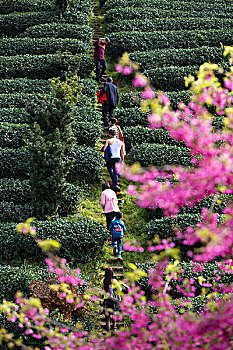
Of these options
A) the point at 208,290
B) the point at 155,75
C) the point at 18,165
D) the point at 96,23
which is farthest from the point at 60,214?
the point at 96,23

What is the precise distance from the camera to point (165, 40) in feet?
77.7

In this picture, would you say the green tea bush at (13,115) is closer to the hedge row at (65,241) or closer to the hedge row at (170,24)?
the hedge row at (65,241)

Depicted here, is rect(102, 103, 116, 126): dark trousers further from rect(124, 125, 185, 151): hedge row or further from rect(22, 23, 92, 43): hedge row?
rect(22, 23, 92, 43): hedge row

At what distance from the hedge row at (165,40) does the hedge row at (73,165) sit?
8082 millimetres

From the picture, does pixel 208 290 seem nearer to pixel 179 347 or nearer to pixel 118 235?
pixel 118 235

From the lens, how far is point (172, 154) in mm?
17078

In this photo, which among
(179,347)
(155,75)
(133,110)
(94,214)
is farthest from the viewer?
(155,75)

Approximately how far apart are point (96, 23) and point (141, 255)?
1486 cm

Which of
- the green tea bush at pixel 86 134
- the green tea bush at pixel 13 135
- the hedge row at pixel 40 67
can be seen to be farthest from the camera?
the hedge row at pixel 40 67

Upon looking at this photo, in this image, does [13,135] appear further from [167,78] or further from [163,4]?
[163,4]

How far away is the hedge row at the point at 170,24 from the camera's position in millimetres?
24562

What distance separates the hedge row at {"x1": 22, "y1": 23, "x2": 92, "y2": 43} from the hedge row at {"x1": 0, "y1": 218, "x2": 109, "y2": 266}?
39.1 feet

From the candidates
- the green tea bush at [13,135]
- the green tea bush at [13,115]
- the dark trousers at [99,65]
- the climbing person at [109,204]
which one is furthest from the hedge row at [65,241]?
the dark trousers at [99,65]

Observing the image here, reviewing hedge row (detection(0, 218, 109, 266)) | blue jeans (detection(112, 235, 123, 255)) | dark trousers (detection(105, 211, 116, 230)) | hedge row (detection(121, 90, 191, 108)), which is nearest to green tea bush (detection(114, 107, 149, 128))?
hedge row (detection(121, 90, 191, 108))
